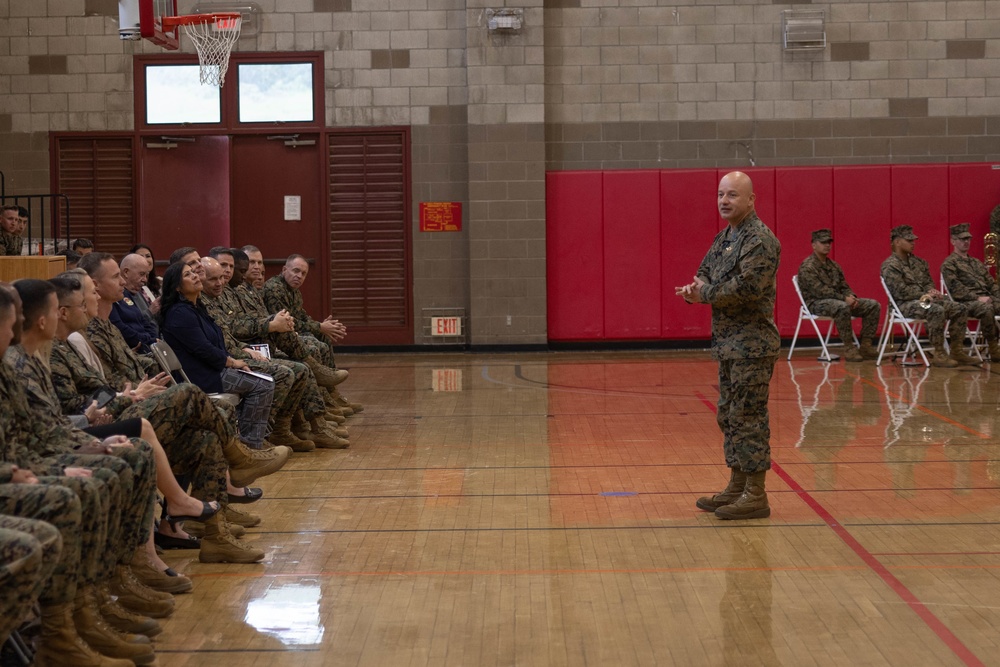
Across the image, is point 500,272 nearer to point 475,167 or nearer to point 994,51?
point 475,167

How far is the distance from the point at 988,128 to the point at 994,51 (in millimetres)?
897

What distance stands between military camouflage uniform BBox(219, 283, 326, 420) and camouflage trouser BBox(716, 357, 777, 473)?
9.50 ft

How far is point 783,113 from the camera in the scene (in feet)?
44.5

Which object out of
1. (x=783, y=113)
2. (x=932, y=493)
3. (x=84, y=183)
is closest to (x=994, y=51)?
(x=783, y=113)

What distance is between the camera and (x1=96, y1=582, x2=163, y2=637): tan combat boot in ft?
12.6

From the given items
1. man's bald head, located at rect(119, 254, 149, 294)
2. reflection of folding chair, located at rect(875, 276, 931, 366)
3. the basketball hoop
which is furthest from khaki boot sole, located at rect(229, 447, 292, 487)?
reflection of folding chair, located at rect(875, 276, 931, 366)

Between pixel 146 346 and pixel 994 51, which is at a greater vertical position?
pixel 994 51

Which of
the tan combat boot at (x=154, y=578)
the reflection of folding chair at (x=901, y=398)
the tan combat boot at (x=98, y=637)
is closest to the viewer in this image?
the tan combat boot at (x=98, y=637)

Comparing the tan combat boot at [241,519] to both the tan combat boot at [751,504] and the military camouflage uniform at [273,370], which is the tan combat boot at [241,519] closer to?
the military camouflage uniform at [273,370]

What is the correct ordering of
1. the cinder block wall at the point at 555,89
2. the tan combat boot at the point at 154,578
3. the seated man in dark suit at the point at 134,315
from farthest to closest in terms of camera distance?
the cinder block wall at the point at 555,89 < the seated man in dark suit at the point at 134,315 < the tan combat boot at the point at 154,578

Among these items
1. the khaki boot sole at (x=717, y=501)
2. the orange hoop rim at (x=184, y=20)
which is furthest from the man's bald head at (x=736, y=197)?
the orange hoop rim at (x=184, y=20)

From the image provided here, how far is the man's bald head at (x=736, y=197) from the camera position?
549 cm

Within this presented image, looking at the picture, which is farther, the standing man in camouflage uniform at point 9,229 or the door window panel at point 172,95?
the door window panel at point 172,95

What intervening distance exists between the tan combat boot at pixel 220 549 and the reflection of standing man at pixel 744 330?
87.9 inches
